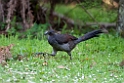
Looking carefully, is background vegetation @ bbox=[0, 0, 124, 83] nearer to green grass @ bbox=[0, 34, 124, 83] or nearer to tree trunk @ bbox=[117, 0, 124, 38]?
green grass @ bbox=[0, 34, 124, 83]

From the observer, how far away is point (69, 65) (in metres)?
8.76

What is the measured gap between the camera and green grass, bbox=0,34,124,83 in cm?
781

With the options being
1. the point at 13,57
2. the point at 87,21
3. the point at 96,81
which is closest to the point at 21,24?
the point at 87,21

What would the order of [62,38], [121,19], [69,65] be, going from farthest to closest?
[121,19]
[62,38]
[69,65]

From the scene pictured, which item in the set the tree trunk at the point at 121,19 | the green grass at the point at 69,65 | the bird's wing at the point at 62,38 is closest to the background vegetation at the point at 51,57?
the green grass at the point at 69,65

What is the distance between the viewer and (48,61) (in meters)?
8.89

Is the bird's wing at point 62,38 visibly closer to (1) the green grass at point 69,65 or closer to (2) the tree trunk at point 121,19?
(1) the green grass at point 69,65

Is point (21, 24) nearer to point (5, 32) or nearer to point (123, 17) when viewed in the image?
point (5, 32)

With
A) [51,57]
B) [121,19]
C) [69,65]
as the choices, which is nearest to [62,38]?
[51,57]

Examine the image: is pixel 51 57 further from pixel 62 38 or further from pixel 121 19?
pixel 121 19

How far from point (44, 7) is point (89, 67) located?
18.2 feet

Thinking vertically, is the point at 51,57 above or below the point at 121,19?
below

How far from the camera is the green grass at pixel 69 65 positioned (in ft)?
25.6

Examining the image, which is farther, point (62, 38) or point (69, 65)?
point (62, 38)
